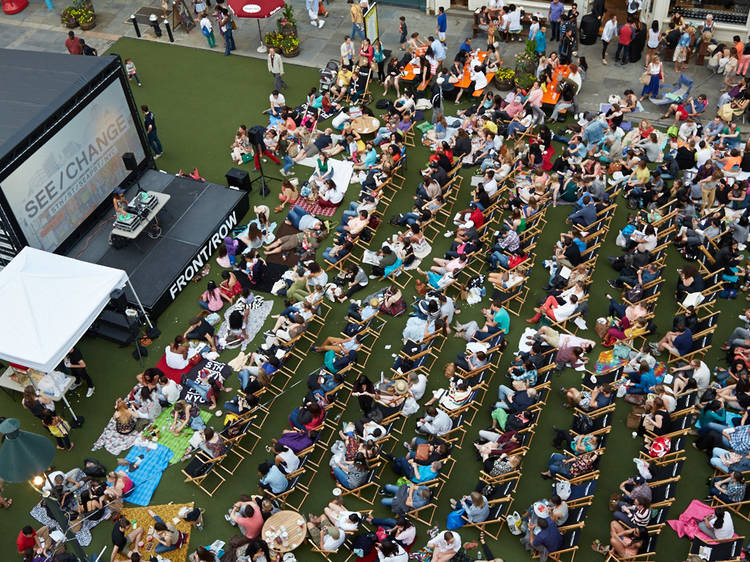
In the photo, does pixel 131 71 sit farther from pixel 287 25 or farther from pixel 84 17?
pixel 287 25

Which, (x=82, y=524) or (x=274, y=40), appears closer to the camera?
(x=82, y=524)

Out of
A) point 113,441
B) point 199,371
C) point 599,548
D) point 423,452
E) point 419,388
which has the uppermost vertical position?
point 423,452

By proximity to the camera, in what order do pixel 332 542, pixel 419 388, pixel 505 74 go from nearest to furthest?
1. pixel 332 542
2. pixel 419 388
3. pixel 505 74

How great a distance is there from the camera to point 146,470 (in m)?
15.5

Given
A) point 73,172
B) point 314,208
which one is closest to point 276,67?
point 314,208

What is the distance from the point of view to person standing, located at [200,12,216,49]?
26.1m

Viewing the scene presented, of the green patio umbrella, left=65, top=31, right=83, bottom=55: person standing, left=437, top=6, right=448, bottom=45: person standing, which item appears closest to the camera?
the green patio umbrella

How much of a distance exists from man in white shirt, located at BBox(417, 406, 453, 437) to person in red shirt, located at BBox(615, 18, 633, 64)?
14685mm

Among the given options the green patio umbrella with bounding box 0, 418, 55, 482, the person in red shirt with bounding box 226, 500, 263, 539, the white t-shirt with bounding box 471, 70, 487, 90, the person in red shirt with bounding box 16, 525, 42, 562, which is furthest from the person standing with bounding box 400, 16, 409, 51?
the green patio umbrella with bounding box 0, 418, 55, 482

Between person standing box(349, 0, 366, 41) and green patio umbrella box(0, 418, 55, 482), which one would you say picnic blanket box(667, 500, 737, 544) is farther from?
person standing box(349, 0, 366, 41)

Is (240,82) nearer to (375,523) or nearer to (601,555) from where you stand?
(375,523)

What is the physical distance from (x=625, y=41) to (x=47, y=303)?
59.8ft

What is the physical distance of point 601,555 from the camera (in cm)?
1392

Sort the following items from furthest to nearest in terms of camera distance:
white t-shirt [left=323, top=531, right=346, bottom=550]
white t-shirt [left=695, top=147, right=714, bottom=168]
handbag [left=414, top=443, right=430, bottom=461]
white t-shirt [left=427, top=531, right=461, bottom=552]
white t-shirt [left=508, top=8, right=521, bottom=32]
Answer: white t-shirt [left=508, top=8, right=521, bottom=32], white t-shirt [left=695, top=147, right=714, bottom=168], handbag [left=414, top=443, right=430, bottom=461], white t-shirt [left=323, top=531, right=346, bottom=550], white t-shirt [left=427, top=531, right=461, bottom=552]
